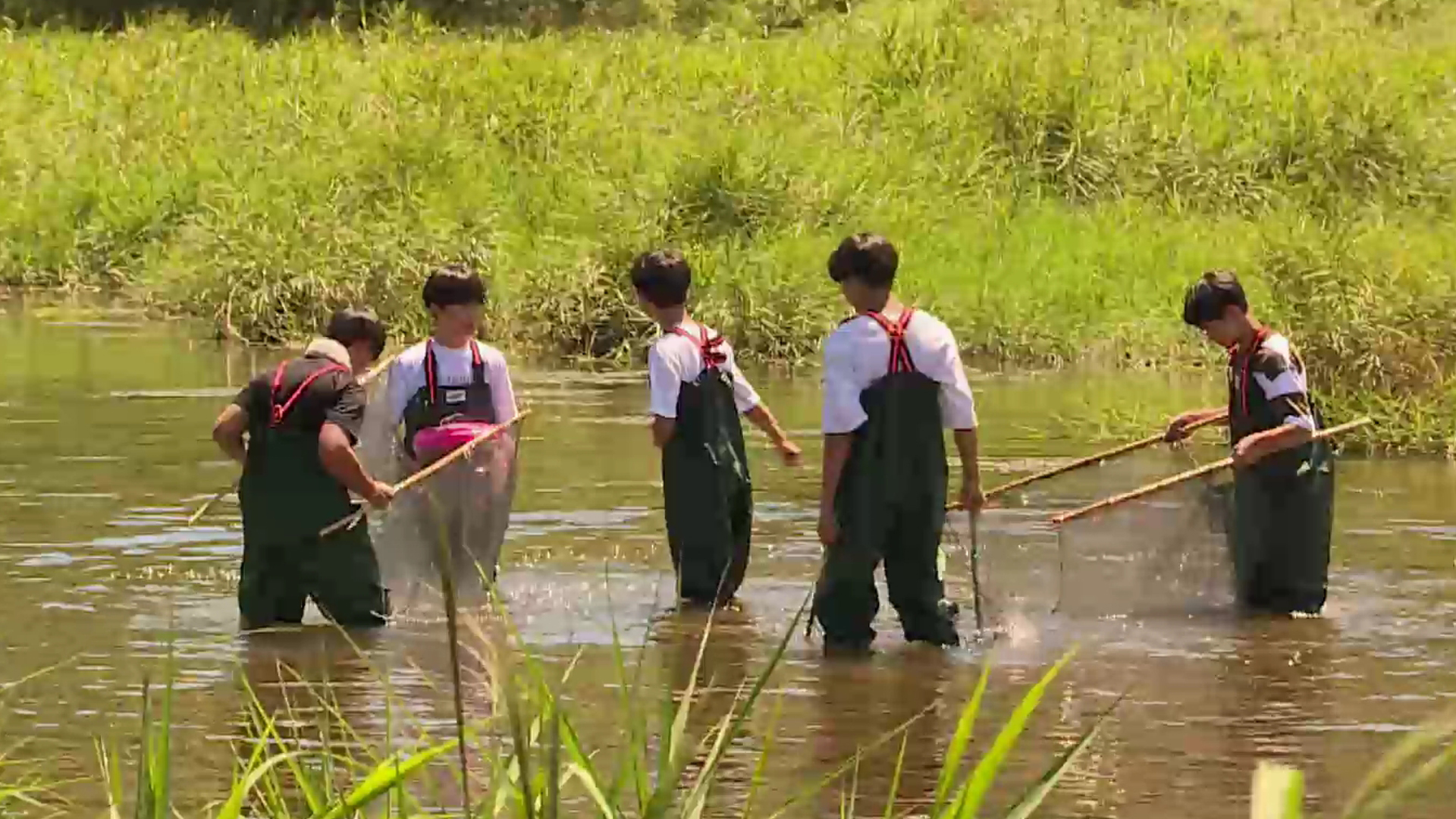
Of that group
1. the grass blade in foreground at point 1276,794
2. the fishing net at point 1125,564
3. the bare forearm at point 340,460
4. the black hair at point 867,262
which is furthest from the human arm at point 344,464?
the grass blade in foreground at point 1276,794

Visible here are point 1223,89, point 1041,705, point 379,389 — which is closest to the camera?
point 1041,705

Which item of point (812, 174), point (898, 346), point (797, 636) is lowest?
point (797, 636)

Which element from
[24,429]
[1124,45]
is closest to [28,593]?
[24,429]

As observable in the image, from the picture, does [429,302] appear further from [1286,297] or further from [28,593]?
[1286,297]

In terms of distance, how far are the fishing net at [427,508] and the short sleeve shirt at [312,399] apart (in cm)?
56

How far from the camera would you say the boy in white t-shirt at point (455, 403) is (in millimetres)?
9992

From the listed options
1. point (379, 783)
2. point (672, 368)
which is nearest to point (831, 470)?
point (672, 368)

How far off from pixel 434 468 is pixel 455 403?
48 cm

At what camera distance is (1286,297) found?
52.3ft

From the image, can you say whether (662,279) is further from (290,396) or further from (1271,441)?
(1271,441)

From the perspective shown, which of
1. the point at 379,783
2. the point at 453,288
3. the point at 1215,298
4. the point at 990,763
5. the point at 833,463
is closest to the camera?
the point at 990,763

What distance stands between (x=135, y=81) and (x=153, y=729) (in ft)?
72.8

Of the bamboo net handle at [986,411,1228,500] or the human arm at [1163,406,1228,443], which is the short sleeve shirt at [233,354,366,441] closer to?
the bamboo net handle at [986,411,1228,500]

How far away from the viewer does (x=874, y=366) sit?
9.16 meters
